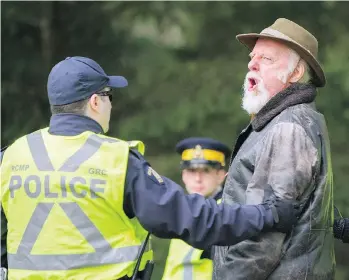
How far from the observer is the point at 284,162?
4.02 m

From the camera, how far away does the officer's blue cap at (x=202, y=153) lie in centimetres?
635

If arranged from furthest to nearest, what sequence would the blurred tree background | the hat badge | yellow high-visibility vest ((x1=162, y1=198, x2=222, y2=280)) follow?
the blurred tree background < the hat badge < yellow high-visibility vest ((x1=162, y1=198, x2=222, y2=280))

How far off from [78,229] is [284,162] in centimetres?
92

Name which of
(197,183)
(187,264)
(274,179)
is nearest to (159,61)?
(197,183)

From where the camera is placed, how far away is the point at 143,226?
3.87 m

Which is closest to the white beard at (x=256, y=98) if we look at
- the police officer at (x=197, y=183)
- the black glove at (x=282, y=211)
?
the black glove at (x=282, y=211)

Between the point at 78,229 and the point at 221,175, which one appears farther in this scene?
the point at 221,175

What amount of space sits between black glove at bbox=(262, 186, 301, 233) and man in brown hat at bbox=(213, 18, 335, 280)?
36mm

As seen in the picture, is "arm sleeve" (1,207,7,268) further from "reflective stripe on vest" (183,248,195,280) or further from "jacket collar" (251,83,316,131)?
"reflective stripe on vest" (183,248,195,280)

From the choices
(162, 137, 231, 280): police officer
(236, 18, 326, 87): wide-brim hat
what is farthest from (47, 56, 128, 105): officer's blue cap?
(162, 137, 231, 280): police officer

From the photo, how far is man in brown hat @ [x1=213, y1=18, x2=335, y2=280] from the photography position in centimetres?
402

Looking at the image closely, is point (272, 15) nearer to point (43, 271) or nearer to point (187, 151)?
point (187, 151)

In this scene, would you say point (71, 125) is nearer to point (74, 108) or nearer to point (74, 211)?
point (74, 108)

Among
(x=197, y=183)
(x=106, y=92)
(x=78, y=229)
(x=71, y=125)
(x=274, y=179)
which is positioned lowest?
(x=197, y=183)
